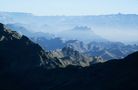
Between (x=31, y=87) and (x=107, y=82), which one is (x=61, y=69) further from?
(x=107, y=82)

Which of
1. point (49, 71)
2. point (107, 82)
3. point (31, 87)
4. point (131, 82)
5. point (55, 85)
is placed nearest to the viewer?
point (131, 82)

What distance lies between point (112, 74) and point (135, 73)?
14865 millimetres

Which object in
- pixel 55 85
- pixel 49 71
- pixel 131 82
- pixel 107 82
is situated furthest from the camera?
pixel 49 71

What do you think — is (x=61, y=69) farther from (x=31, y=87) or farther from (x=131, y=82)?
(x=131, y=82)

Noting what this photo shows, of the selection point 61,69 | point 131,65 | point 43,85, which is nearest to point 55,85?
point 43,85

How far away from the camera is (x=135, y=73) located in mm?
152000

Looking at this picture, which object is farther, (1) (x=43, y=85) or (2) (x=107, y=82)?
(1) (x=43, y=85)

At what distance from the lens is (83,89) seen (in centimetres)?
16038

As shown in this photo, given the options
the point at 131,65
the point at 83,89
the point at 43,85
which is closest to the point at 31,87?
the point at 43,85

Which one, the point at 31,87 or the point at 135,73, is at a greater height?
the point at 135,73

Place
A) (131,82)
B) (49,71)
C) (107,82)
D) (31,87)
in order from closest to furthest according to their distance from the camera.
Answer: (131,82) < (107,82) < (31,87) < (49,71)

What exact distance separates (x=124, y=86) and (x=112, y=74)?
19640 mm

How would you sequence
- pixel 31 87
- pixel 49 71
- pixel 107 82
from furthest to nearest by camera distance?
1. pixel 49 71
2. pixel 31 87
3. pixel 107 82

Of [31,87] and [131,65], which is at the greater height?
[131,65]
